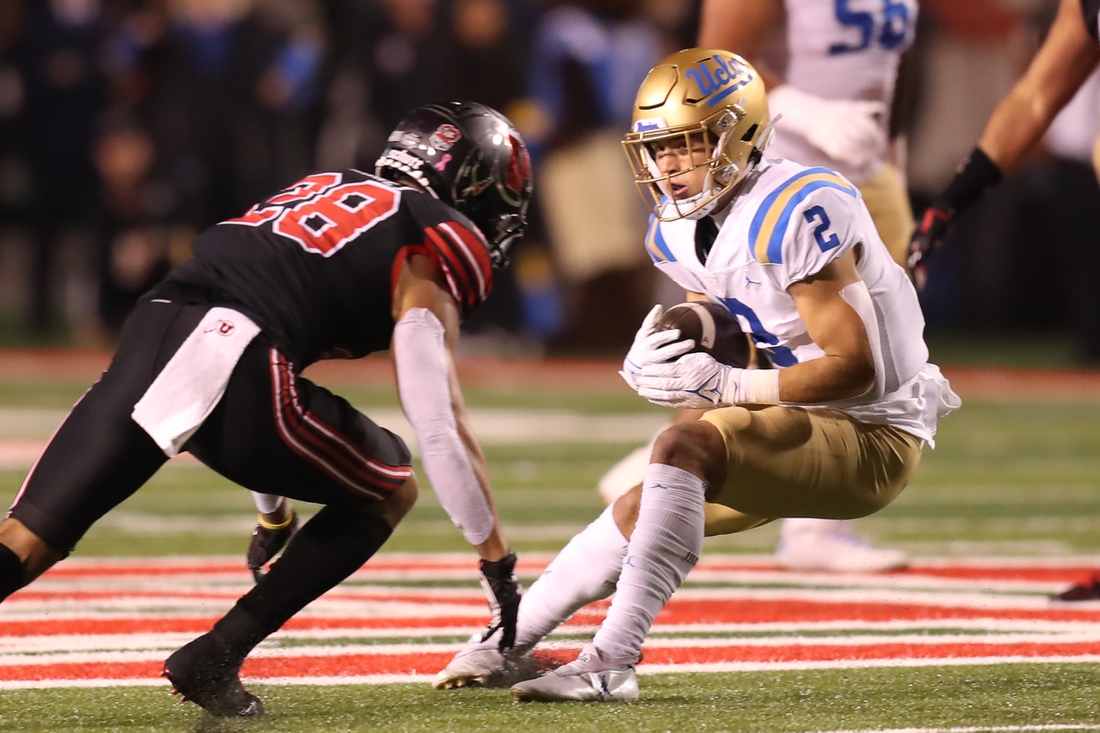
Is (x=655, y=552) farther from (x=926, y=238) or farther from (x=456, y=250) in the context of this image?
(x=926, y=238)

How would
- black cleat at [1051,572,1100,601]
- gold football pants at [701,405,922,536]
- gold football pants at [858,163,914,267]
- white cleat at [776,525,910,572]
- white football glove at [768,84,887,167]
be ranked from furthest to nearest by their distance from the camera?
1. white cleat at [776,525,910,572]
2. gold football pants at [858,163,914,267]
3. white football glove at [768,84,887,167]
4. black cleat at [1051,572,1100,601]
5. gold football pants at [701,405,922,536]

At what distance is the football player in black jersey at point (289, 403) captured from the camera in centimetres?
345

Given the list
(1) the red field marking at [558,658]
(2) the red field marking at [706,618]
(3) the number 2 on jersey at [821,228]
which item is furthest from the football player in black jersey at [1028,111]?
(3) the number 2 on jersey at [821,228]

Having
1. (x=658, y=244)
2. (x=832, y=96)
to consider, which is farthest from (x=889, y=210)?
(x=658, y=244)

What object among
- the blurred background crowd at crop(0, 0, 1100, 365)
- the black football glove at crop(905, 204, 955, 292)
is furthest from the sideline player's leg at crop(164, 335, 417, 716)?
the blurred background crowd at crop(0, 0, 1100, 365)

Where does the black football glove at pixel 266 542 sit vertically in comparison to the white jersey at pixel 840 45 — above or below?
below

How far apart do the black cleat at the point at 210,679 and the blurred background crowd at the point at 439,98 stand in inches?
332

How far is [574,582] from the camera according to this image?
3822mm

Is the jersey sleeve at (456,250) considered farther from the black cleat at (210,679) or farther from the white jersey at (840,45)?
the white jersey at (840,45)

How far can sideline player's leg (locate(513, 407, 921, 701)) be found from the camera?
3572mm

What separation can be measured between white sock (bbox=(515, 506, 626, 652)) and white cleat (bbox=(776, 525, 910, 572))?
1792 millimetres

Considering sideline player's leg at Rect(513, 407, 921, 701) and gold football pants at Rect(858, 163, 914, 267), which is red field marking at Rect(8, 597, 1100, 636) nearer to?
sideline player's leg at Rect(513, 407, 921, 701)

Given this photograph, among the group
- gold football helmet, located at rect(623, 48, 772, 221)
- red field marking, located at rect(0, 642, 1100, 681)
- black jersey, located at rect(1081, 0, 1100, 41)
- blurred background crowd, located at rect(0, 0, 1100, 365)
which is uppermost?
gold football helmet, located at rect(623, 48, 772, 221)

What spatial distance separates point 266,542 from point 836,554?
2.03m
